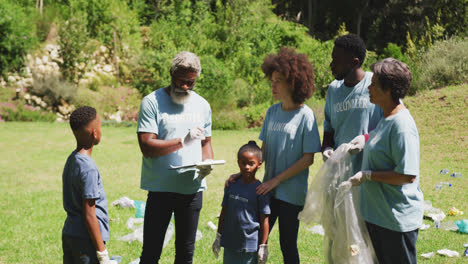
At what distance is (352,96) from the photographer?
3424mm

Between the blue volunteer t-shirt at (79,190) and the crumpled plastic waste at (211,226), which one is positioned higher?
the blue volunteer t-shirt at (79,190)

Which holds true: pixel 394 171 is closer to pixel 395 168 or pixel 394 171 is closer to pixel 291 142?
pixel 395 168

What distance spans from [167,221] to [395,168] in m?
1.73

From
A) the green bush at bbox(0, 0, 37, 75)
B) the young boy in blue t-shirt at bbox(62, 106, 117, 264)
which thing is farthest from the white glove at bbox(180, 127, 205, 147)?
the green bush at bbox(0, 0, 37, 75)

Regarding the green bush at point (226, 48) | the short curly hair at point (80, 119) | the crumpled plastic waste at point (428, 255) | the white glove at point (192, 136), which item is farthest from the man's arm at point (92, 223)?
the green bush at point (226, 48)

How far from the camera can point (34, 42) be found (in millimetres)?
20047

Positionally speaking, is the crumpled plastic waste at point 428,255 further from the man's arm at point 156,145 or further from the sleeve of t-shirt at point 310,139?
the man's arm at point 156,145

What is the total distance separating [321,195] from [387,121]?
29.9 inches

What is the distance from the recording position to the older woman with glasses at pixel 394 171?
278cm

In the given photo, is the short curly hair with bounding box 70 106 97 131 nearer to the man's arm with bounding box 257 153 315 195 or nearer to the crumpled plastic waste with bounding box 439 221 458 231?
the man's arm with bounding box 257 153 315 195

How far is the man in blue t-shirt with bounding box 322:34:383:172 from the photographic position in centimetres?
338

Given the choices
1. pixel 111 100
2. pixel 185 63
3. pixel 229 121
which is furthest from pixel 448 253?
pixel 111 100

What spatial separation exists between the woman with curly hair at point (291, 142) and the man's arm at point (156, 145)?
27.5 inches

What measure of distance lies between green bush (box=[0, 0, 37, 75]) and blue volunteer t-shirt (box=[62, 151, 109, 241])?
17888 mm
